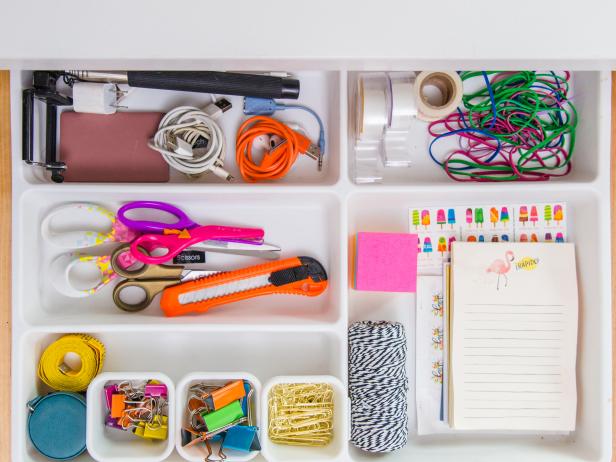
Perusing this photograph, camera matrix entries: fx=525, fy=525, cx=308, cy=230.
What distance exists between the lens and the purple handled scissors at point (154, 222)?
1.20 meters

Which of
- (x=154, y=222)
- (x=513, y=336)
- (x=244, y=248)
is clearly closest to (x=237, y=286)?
(x=244, y=248)

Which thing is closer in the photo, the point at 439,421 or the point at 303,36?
the point at 303,36

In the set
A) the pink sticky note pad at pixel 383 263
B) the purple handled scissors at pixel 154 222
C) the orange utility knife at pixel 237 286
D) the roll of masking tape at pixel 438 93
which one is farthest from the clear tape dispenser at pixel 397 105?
the purple handled scissors at pixel 154 222

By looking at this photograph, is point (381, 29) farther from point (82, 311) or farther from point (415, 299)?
point (82, 311)

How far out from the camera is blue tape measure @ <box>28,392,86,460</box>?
1.18 m

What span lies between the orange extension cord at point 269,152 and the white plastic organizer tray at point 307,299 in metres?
0.05

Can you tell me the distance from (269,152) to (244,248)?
233 mm

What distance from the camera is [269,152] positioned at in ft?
4.03

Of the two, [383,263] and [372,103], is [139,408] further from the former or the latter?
[372,103]

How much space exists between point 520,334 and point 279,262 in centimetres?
61

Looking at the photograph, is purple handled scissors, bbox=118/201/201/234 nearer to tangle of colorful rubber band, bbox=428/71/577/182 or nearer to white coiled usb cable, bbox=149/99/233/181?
white coiled usb cable, bbox=149/99/233/181

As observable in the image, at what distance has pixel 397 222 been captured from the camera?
130cm

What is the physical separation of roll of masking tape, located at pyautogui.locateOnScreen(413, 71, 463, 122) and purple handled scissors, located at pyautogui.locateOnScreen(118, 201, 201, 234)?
59 centimetres

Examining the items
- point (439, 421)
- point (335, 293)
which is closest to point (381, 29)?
point (335, 293)
